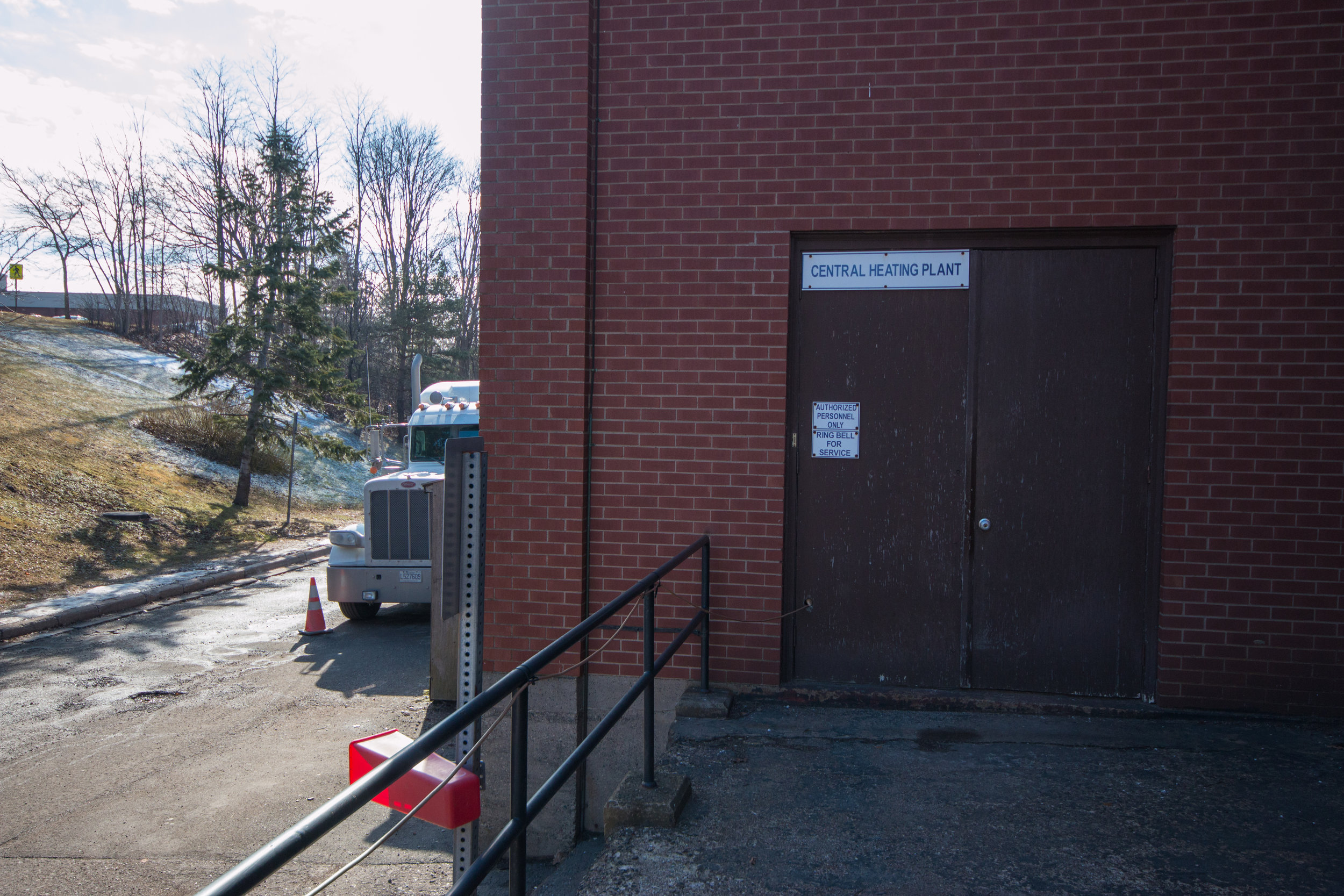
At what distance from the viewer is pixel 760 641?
17.1 ft

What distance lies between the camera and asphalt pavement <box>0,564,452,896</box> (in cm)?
505

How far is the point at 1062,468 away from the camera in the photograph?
5133 mm

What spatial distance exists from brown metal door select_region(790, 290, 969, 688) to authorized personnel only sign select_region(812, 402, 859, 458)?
0.11 feet

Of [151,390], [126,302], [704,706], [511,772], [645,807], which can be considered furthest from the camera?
[126,302]

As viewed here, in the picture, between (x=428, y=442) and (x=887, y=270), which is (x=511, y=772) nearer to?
(x=887, y=270)

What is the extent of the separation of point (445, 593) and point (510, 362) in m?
2.62

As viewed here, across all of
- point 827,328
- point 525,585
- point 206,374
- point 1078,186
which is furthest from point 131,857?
point 206,374

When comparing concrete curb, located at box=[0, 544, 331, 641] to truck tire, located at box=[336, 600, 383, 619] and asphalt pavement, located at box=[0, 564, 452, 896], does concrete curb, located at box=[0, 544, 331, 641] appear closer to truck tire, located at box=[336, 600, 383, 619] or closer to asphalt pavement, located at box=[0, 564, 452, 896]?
asphalt pavement, located at box=[0, 564, 452, 896]

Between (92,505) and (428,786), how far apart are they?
16.4 metres

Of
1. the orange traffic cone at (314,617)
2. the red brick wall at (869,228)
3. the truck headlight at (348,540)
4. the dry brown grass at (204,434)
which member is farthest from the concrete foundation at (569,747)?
the dry brown grass at (204,434)

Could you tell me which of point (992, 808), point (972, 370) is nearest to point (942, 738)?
point (992, 808)

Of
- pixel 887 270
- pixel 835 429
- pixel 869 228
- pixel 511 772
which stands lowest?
pixel 511 772

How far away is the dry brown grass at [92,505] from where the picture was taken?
1316cm

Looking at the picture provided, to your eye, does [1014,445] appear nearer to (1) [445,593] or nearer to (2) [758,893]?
(2) [758,893]
